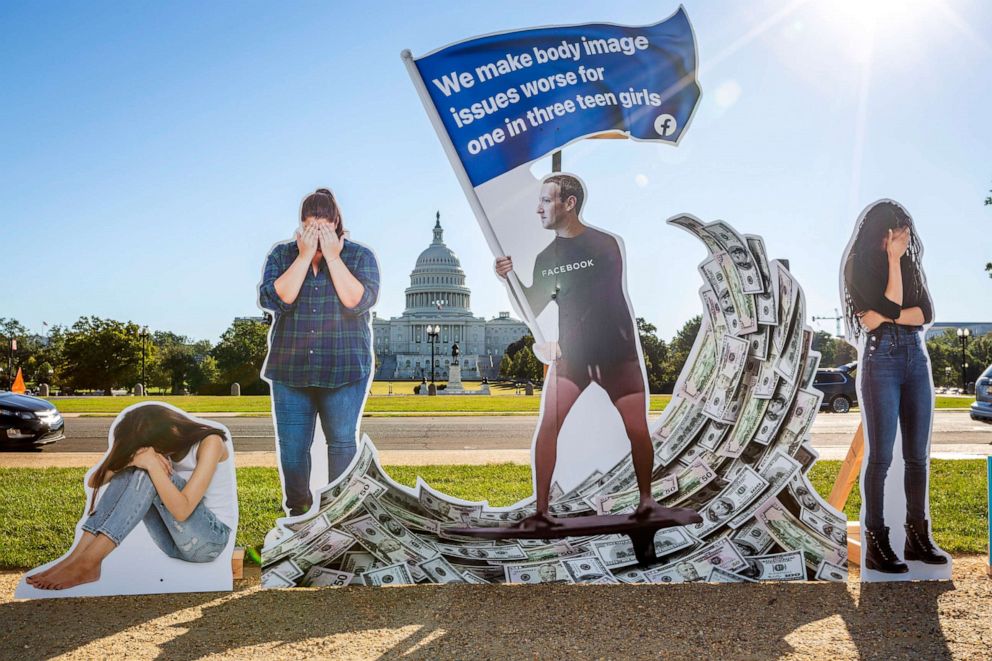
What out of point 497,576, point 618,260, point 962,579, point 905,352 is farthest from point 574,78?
point 962,579

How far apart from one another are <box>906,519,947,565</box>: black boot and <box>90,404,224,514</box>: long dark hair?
5.34 metres

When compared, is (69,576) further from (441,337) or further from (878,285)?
(441,337)

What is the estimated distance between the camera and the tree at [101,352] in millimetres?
20125

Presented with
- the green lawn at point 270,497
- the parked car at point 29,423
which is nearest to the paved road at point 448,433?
the parked car at point 29,423

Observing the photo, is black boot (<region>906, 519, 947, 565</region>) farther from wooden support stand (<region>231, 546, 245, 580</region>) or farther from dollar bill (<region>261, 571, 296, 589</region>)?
wooden support stand (<region>231, 546, 245, 580</region>)

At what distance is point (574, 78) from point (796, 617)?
413 cm

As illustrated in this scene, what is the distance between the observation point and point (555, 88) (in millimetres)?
5668

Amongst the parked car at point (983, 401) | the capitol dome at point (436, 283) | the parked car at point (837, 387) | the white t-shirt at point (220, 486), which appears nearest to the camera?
the white t-shirt at point (220, 486)

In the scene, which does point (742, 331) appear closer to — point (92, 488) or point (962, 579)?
point (962, 579)

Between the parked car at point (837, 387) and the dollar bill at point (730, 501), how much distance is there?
14.7 m

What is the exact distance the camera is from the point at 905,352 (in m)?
5.75

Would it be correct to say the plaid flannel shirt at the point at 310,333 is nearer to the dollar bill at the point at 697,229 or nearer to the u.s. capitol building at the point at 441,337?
the dollar bill at the point at 697,229

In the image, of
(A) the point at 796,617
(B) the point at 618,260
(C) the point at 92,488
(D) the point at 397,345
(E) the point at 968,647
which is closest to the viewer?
(E) the point at 968,647

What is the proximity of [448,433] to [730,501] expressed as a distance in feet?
36.3
